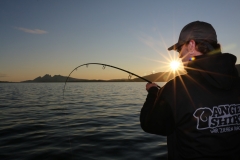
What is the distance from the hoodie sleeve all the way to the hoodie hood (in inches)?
19.7

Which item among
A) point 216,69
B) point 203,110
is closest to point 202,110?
point 203,110

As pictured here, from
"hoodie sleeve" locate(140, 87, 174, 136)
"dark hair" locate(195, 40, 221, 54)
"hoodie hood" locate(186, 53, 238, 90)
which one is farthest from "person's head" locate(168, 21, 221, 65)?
"hoodie sleeve" locate(140, 87, 174, 136)

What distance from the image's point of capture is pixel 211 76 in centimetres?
211

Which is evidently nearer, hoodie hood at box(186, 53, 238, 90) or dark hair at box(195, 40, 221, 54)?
hoodie hood at box(186, 53, 238, 90)

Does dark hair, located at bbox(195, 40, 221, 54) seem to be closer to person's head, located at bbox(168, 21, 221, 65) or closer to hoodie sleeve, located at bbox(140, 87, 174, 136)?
person's head, located at bbox(168, 21, 221, 65)

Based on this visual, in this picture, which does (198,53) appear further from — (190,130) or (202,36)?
(190,130)

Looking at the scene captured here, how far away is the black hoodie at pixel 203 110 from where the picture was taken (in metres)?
2.07

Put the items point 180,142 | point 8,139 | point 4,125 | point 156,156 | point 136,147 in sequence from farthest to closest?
point 4,125 → point 8,139 → point 136,147 → point 156,156 → point 180,142

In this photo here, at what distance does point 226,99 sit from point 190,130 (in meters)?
0.54

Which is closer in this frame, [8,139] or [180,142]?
[180,142]

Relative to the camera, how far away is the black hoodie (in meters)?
2.07

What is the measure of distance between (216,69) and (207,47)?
0.35 metres

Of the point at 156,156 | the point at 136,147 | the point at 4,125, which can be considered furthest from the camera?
the point at 4,125

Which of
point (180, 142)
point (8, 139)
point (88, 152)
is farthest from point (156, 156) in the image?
point (8, 139)
